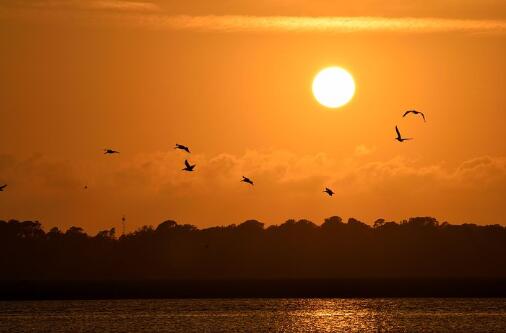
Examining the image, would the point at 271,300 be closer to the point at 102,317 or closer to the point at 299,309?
the point at 299,309

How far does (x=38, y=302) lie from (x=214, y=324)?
58.8 metres

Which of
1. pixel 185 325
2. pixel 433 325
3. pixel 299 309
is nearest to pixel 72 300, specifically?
pixel 299 309

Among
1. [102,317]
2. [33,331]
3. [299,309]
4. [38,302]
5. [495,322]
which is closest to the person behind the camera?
[33,331]

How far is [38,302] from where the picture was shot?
184500mm

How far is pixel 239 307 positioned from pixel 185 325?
3965cm

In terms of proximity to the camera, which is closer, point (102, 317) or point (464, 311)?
point (102, 317)

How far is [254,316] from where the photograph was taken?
148 m

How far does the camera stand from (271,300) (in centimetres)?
19938

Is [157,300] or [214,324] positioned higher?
[157,300]

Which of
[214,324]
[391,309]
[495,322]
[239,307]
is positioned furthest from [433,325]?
[239,307]

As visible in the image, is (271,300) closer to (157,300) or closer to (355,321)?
(157,300)

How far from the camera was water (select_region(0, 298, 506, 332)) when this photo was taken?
127812 mm

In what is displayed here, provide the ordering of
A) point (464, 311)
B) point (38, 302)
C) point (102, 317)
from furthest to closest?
point (38, 302), point (464, 311), point (102, 317)

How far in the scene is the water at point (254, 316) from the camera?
128 meters
